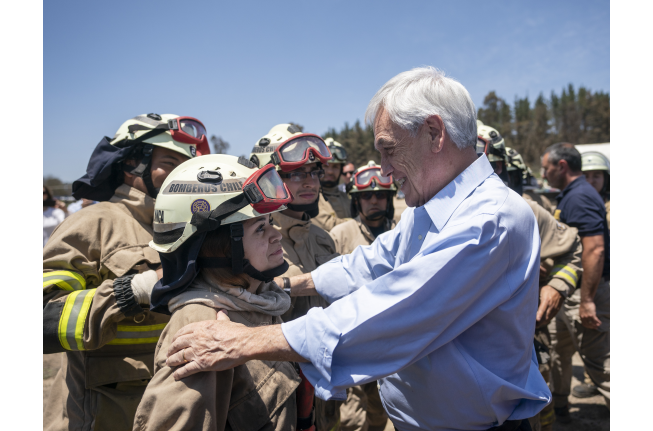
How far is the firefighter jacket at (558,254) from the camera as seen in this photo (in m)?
3.88

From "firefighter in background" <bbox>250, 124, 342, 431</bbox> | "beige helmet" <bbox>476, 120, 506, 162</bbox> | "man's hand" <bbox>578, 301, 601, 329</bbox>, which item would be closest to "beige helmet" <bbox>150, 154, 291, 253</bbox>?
"firefighter in background" <bbox>250, 124, 342, 431</bbox>

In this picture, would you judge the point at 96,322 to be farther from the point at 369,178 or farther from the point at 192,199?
the point at 369,178

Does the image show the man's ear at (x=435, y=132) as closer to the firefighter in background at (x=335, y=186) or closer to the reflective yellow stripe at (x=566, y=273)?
the reflective yellow stripe at (x=566, y=273)

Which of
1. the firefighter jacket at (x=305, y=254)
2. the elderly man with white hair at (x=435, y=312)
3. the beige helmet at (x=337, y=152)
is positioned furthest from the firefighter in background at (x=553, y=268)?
the beige helmet at (x=337, y=152)

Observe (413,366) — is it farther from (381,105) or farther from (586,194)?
(586,194)

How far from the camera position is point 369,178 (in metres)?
5.55

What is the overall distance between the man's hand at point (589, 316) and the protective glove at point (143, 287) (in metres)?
4.72

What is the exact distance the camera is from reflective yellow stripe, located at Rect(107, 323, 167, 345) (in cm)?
271

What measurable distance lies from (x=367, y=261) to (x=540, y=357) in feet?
8.44

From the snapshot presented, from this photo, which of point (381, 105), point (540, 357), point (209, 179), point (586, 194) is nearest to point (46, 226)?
point (209, 179)

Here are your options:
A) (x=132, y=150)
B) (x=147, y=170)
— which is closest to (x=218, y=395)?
(x=147, y=170)

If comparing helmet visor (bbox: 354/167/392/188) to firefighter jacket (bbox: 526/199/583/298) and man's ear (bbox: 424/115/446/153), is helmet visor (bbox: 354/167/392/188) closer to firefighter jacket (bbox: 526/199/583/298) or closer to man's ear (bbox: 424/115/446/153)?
firefighter jacket (bbox: 526/199/583/298)

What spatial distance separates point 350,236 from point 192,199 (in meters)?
2.99
